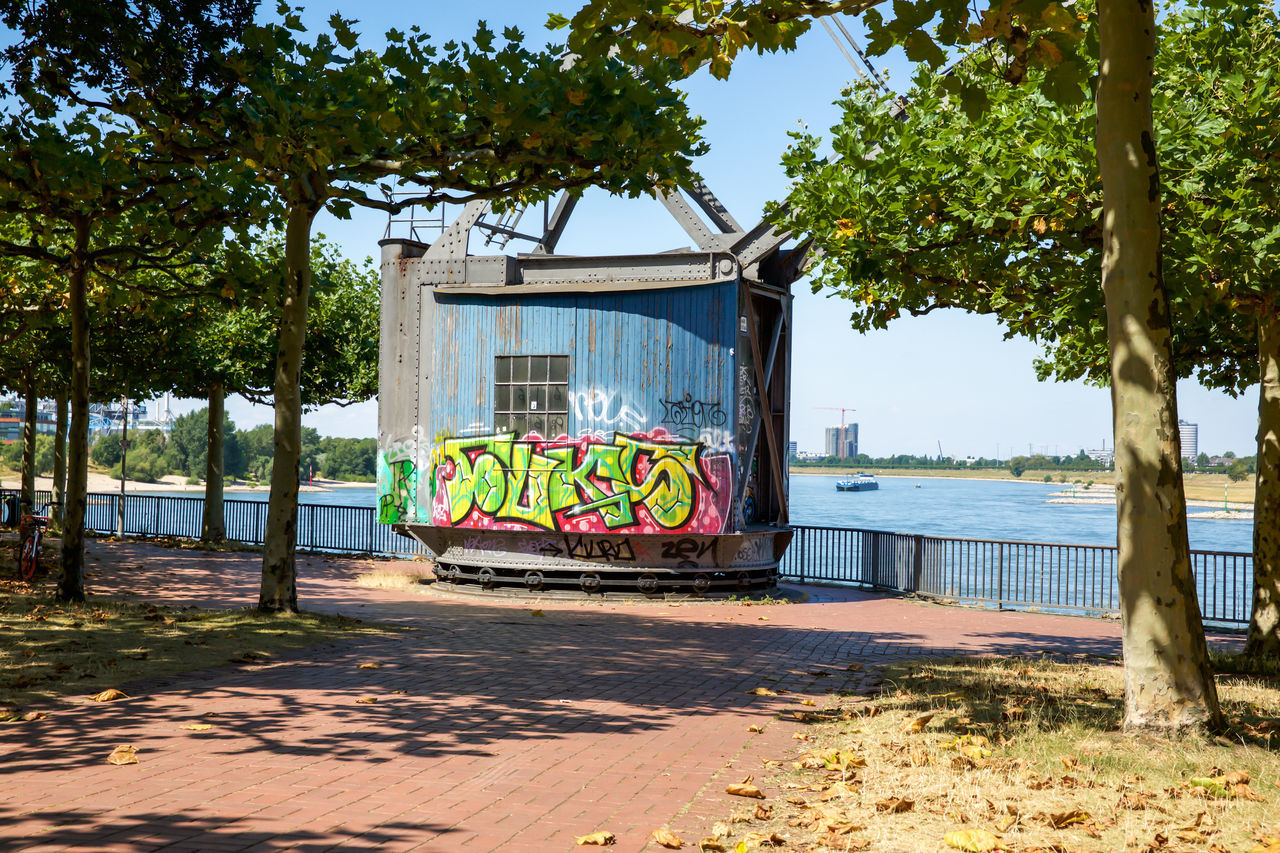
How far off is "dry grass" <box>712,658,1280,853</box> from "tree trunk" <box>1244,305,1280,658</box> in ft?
9.06

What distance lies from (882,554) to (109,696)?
15684 millimetres

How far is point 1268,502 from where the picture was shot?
10922 mm

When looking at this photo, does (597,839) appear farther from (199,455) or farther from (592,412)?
(199,455)

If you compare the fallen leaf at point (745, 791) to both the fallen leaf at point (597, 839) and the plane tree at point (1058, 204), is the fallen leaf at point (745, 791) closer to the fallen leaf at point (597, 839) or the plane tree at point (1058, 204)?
the fallen leaf at point (597, 839)

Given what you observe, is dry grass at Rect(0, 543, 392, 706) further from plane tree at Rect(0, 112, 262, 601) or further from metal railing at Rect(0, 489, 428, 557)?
metal railing at Rect(0, 489, 428, 557)

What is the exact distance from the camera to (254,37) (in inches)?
430

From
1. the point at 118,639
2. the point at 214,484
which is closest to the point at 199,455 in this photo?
the point at 214,484

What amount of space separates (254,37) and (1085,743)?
10.3 meters

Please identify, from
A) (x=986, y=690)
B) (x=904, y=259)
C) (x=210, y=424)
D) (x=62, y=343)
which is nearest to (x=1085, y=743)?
(x=986, y=690)

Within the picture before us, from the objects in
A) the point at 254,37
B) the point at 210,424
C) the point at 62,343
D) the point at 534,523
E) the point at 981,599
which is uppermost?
the point at 254,37

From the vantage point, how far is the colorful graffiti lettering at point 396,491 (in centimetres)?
1881

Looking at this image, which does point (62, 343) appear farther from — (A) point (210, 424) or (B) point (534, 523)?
(B) point (534, 523)

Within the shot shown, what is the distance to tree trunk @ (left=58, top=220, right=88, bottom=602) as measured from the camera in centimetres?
1298

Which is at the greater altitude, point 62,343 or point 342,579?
point 62,343
